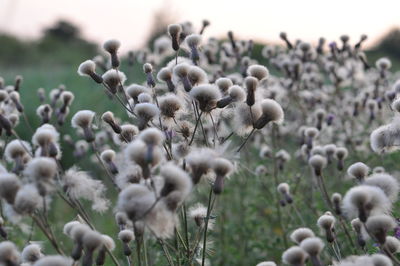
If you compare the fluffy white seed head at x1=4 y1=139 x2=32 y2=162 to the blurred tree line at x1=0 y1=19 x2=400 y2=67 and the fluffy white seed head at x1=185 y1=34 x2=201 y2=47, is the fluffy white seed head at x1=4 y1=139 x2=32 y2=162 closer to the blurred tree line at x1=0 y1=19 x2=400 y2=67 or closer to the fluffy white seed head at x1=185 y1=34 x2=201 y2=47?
the fluffy white seed head at x1=185 y1=34 x2=201 y2=47

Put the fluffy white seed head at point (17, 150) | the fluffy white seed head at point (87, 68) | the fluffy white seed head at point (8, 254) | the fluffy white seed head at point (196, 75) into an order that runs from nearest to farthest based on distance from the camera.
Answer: the fluffy white seed head at point (8, 254)
the fluffy white seed head at point (17, 150)
the fluffy white seed head at point (196, 75)
the fluffy white seed head at point (87, 68)

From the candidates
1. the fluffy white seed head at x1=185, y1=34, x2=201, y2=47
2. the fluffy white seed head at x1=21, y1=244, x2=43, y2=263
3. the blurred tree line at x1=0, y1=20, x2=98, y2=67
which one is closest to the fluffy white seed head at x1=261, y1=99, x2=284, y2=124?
the fluffy white seed head at x1=185, y1=34, x2=201, y2=47

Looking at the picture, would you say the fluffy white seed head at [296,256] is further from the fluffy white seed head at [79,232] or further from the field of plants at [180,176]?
the fluffy white seed head at [79,232]

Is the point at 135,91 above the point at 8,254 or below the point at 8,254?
above

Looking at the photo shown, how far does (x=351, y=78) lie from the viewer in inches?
229

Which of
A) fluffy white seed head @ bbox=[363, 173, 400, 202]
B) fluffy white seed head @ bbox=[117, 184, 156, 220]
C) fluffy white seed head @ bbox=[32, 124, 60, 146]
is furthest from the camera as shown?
fluffy white seed head @ bbox=[32, 124, 60, 146]

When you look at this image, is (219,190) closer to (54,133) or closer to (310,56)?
(54,133)

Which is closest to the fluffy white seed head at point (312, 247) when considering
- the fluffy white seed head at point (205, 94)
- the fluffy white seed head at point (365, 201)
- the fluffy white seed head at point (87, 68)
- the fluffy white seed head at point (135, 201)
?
the fluffy white seed head at point (365, 201)

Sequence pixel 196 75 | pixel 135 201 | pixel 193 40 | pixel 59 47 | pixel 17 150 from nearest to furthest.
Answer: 1. pixel 135 201
2. pixel 17 150
3. pixel 196 75
4. pixel 193 40
5. pixel 59 47

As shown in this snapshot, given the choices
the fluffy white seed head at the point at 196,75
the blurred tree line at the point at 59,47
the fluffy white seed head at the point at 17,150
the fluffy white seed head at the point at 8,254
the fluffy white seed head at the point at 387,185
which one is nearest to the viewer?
the fluffy white seed head at the point at 8,254

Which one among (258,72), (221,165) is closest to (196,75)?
(258,72)

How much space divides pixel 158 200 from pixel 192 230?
7.38 ft

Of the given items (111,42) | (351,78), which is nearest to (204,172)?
(111,42)

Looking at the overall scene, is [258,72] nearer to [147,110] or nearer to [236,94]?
[236,94]
